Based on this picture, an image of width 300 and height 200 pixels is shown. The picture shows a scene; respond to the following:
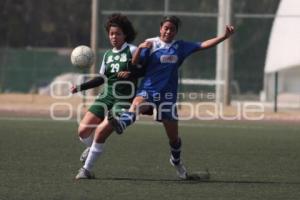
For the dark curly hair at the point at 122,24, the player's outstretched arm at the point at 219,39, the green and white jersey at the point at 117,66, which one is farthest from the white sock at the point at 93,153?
the player's outstretched arm at the point at 219,39

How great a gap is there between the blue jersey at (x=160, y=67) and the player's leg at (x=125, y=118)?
0.41 ft

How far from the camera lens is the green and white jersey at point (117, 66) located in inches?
397

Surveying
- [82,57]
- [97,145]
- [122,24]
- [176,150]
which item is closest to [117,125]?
[97,145]

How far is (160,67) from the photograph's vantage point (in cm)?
992

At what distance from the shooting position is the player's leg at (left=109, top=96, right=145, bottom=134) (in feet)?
31.2

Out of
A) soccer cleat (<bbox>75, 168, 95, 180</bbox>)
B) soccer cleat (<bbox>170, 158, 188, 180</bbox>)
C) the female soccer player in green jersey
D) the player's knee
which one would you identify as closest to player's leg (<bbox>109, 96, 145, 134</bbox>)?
the female soccer player in green jersey

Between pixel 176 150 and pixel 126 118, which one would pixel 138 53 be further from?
pixel 176 150

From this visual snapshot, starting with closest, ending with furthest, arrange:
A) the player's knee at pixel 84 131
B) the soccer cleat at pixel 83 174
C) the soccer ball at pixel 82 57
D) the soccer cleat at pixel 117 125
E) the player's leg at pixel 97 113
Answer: the soccer cleat at pixel 117 125 < the soccer cleat at pixel 83 174 < the player's leg at pixel 97 113 < the player's knee at pixel 84 131 < the soccer ball at pixel 82 57

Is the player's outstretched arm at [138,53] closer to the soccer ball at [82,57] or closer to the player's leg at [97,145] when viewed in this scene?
the player's leg at [97,145]

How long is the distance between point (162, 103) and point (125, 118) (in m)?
0.52

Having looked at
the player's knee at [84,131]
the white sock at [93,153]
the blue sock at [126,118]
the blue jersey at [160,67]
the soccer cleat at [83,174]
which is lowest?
the soccer cleat at [83,174]

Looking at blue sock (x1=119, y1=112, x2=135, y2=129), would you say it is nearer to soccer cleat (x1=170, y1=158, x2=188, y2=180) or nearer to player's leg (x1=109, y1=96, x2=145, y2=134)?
player's leg (x1=109, y1=96, x2=145, y2=134)

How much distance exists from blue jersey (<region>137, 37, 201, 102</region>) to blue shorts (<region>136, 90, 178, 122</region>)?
0.04 ft

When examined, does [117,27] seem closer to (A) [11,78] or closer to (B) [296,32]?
(B) [296,32]
